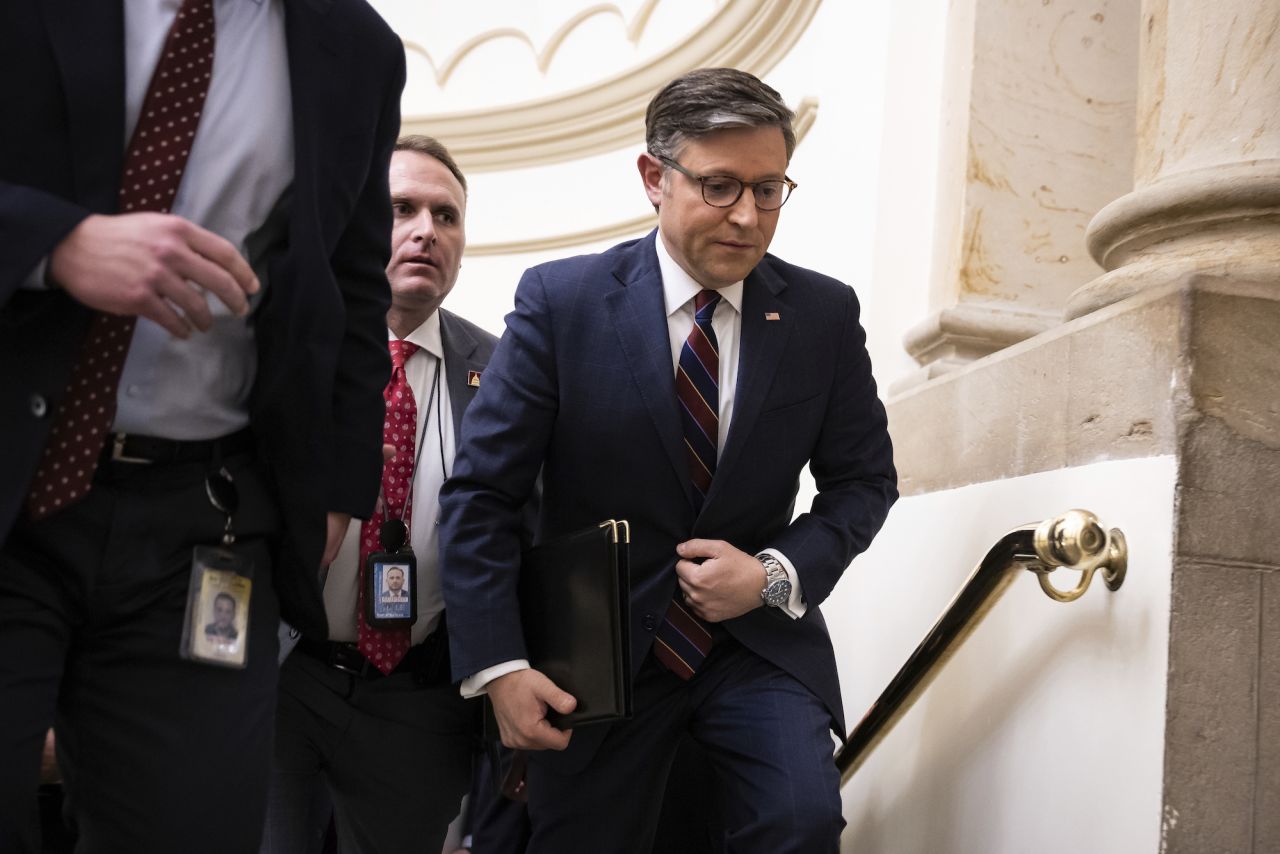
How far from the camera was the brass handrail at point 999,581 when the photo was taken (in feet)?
7.14

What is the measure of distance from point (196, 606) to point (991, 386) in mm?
1892

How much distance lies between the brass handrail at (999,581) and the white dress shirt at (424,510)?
2.97 feet

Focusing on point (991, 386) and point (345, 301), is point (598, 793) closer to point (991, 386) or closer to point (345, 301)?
point (345, 301)

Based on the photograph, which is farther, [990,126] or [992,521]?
[990,126]

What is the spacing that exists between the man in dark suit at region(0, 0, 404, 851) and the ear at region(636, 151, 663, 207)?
2.70ft

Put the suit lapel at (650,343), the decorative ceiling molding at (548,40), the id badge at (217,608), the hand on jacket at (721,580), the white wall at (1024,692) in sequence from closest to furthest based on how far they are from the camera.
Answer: the id badge at (217,608)
the white wall at (1024,692)
the hand on jacket at (721,580)
the suit lapel at (650,343)
the decorative ceiling molding at (548,40)

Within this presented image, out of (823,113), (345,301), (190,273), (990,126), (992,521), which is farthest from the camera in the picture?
(823,113)

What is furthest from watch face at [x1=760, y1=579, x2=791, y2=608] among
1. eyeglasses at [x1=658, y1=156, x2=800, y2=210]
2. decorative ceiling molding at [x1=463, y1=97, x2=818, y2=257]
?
decorative ceiling molding at [x1=463, y1=97, x2=818, y2=257]

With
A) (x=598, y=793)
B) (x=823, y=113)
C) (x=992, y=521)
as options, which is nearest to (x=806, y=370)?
(x=992, y=521)

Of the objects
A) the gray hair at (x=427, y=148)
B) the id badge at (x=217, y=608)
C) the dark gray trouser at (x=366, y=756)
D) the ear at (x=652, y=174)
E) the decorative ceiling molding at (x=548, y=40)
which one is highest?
the decorative ceiling molding at (x=548, y=40)

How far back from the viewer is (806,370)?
8.01 feet

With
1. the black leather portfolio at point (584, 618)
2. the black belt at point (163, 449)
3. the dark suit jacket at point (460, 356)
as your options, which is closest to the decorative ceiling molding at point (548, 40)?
the dark suit jacket at point (460, 356)

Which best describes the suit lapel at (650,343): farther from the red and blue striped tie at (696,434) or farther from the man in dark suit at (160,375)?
the man in dark suit at (160,375)

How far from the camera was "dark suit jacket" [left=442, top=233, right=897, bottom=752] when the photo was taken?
2.34m
